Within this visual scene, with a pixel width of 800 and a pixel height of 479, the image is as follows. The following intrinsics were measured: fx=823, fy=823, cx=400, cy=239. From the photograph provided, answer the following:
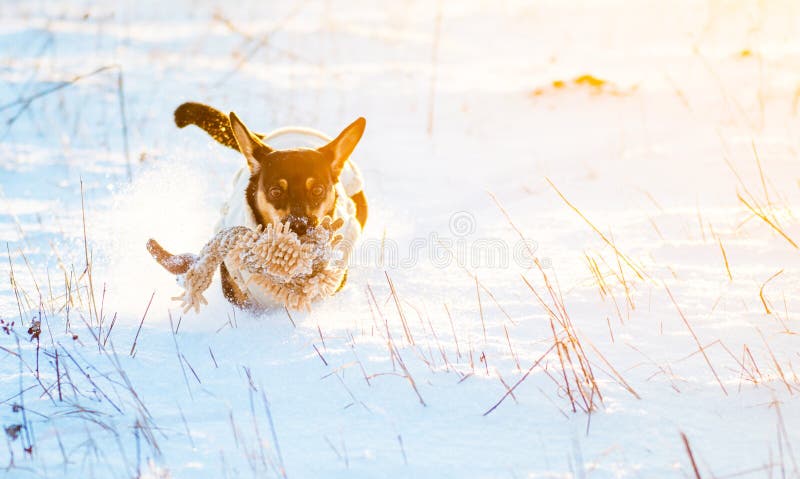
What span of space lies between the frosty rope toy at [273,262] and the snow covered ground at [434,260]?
131 mm

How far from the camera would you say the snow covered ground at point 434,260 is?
2246 millimetres

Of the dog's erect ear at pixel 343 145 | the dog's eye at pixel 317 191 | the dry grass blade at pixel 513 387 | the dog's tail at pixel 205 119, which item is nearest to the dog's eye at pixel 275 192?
the dog's eye at pixel 317 191

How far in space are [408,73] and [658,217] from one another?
4600mm

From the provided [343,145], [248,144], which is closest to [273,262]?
[248,144]

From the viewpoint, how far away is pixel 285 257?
10.2ft

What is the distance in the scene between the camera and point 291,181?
3.54 meters

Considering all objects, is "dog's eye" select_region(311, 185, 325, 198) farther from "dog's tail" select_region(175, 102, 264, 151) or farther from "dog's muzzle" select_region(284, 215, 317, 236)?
"dog's tail" select_region(175, 102, 264, 151)

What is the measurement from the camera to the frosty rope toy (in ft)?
10.3

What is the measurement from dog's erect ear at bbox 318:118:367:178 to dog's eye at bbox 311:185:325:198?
0.30m

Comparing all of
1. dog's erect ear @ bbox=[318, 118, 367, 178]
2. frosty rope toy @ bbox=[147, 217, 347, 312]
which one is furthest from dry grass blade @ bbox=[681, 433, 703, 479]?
dog's erect ear @ bbox=[318, 118, 367, 178]

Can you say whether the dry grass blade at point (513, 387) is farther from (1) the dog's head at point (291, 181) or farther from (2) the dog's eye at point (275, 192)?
(2) the dog's eye at point (275, 192)

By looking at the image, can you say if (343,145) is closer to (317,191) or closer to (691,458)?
(317,191)

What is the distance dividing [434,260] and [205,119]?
145cm

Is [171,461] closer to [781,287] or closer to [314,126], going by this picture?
[781,287]
